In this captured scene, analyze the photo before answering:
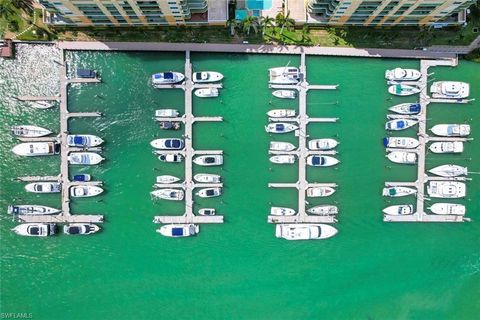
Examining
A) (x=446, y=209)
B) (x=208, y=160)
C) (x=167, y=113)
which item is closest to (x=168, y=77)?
(x=167, y=113)

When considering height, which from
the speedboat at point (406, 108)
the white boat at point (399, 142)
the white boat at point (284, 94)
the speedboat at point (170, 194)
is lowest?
the speedboat at point (170, 194)

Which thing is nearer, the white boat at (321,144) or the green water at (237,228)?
the green water at (237,228)

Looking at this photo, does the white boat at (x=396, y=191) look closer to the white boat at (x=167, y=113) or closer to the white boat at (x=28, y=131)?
the white boat at (x=167, y=113)

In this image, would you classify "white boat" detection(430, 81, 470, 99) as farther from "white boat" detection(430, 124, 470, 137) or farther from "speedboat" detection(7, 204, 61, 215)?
Answer: "speedboat" detection(7, 204, 61, 215)

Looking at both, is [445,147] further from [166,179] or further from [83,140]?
[83,140]

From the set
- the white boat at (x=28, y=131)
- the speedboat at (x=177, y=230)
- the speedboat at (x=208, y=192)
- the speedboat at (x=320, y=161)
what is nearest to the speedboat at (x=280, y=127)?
the speedboat at (x=320, y=161)

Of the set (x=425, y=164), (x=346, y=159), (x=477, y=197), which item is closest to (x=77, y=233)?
(x=346, y=159)

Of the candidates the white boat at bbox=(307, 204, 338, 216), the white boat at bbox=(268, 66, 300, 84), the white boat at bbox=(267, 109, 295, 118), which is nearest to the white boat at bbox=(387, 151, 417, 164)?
the white boat at bbox=(307, 204, 338, 216)
